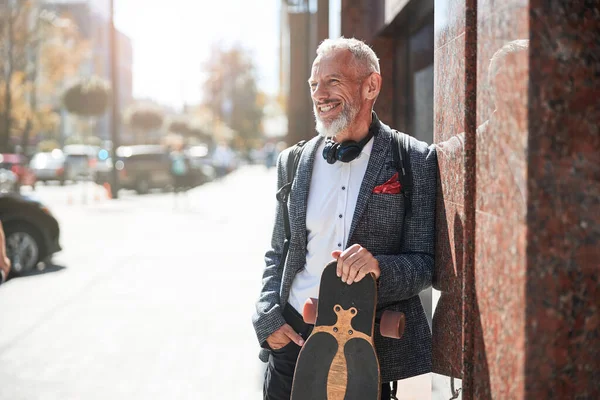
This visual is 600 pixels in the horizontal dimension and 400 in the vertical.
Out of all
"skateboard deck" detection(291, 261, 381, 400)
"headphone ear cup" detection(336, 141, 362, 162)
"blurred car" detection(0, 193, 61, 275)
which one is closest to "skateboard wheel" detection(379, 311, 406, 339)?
"skateboard deck" detection(291, 261, 381, 400)

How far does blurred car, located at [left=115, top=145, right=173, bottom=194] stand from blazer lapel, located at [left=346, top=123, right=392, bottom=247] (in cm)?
2594

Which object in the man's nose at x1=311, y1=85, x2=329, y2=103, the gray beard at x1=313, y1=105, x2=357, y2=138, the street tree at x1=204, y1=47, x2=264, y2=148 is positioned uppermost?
the street tree at x1=204, y1=47, x2=264, y2=148

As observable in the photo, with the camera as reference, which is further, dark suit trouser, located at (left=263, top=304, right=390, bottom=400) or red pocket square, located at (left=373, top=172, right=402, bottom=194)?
dark suit trouser, located at (left=263, top=304, right=390, bottom=400)

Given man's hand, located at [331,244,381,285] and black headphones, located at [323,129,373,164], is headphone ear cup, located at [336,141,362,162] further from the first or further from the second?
man's hand, located at [331,244,381,285]

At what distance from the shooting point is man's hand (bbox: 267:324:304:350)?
8.69 feet

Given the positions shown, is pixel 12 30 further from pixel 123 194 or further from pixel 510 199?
pixel 510 199

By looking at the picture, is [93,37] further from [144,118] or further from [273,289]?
[273,289]

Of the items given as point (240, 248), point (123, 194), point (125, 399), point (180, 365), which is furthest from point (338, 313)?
point (123, 194)

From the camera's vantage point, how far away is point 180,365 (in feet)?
18.6

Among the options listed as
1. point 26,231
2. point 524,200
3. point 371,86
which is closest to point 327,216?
point 371,86

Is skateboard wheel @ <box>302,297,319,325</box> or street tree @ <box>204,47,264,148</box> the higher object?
street tree @ <box>204,47,264,148</box>

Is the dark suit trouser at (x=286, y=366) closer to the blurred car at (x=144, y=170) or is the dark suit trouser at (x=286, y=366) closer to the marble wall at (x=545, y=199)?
the marble wall at (x=545, y=199)

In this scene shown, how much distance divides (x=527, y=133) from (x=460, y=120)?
63cm

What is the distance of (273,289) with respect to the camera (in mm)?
2832
